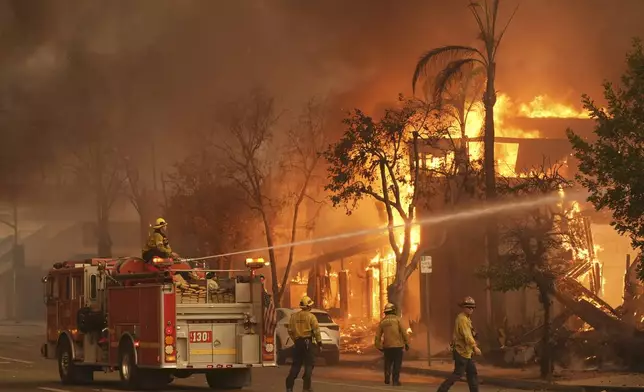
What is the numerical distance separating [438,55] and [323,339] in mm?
7911

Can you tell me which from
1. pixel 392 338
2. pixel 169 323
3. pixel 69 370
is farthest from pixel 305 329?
pixel 69 370

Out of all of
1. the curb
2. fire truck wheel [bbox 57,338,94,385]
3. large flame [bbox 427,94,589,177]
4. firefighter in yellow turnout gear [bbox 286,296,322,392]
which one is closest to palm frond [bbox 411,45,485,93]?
large flame [bbox 427,94,589,177]

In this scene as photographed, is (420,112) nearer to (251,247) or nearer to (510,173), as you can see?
(510,173)

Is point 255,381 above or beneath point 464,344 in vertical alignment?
beneath

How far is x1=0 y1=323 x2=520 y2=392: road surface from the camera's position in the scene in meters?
20.8

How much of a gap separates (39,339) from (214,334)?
86.5ft

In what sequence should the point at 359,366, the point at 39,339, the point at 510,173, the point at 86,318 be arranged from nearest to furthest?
the point at 86,318 < the point at 359,366 < the point at 510,173 < the point at 39,339

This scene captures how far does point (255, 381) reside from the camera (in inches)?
906

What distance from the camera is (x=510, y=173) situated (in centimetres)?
3894

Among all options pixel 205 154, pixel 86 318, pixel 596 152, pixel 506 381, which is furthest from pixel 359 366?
pixel 205 154

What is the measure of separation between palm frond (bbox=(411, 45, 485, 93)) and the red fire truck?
11373 mm

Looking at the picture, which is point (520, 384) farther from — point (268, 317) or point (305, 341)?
point (305, 341)

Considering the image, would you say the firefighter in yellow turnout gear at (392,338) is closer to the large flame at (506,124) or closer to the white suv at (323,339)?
the white suv at (323,339)

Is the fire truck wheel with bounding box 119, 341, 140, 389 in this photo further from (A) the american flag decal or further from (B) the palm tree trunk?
(B) the palm tree trunk
